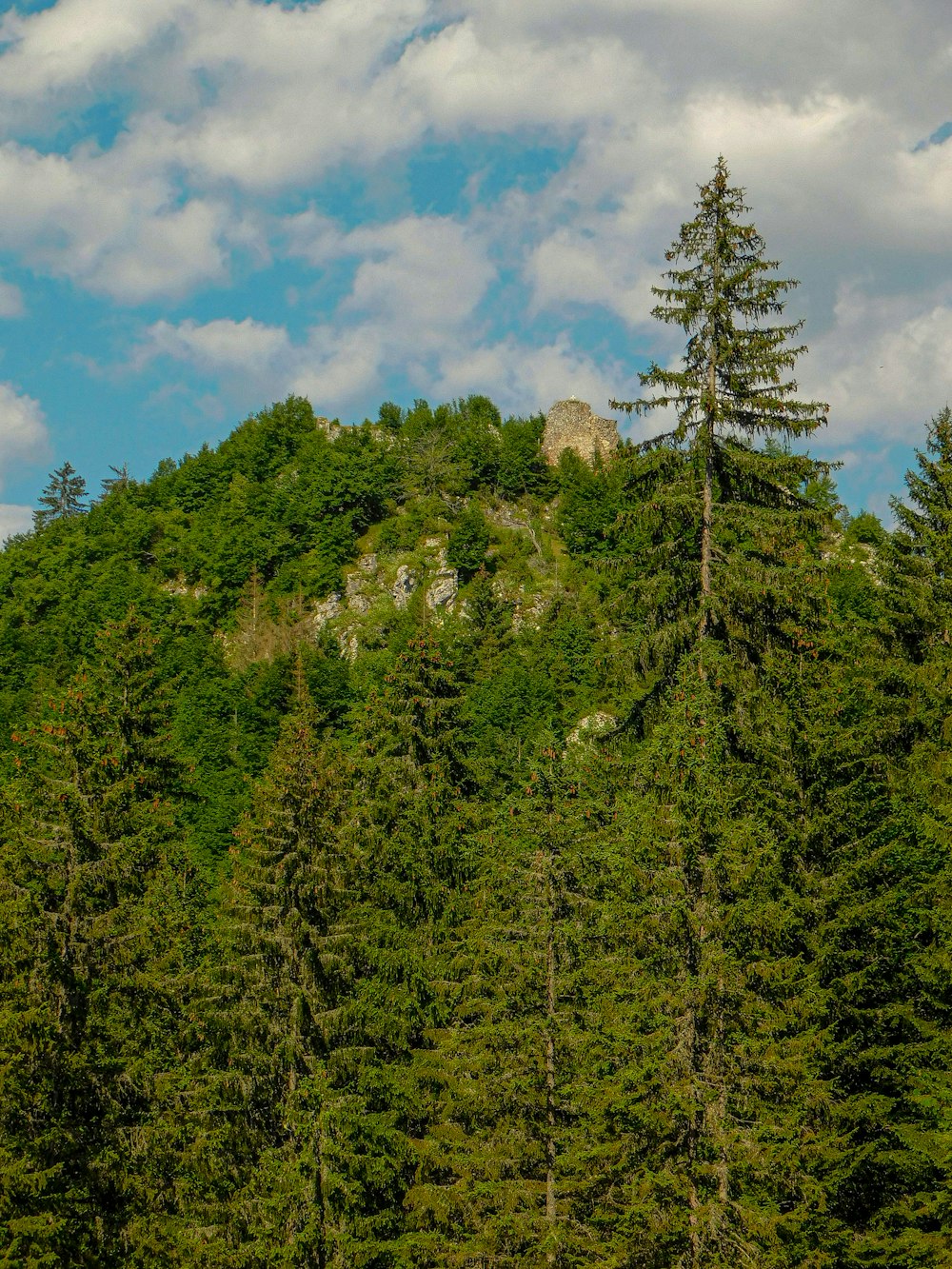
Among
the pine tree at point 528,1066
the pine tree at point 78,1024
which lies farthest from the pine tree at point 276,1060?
the pine tree at point 528,1066

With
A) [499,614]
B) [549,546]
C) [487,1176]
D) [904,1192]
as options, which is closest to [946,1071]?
[904,1192]

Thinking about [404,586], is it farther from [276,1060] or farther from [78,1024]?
[78,1024]

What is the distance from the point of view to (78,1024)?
19031 millimetres

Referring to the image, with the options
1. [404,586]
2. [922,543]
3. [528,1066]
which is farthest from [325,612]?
[528,1066]

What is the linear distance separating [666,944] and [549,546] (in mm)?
72074

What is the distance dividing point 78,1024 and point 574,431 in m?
88.1

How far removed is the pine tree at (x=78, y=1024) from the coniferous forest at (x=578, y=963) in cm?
7

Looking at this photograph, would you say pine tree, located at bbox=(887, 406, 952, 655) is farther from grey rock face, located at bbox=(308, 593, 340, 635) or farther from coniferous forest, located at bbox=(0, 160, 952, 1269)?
grey rock face, located at bbox=(308, 593, 340, 635)

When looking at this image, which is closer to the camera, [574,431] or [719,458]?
[719,458]

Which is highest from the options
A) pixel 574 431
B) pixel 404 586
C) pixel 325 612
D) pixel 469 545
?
pixel 574 431

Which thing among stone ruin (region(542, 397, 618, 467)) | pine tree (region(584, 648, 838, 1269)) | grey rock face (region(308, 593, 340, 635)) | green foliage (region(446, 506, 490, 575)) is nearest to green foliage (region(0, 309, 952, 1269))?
pine tree (region(584, 648, 838, 1269))

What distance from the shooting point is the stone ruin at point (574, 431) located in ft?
333

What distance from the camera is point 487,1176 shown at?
1727 cm

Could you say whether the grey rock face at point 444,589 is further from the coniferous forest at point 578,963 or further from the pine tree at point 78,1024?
the pine tree at point 78,1024
